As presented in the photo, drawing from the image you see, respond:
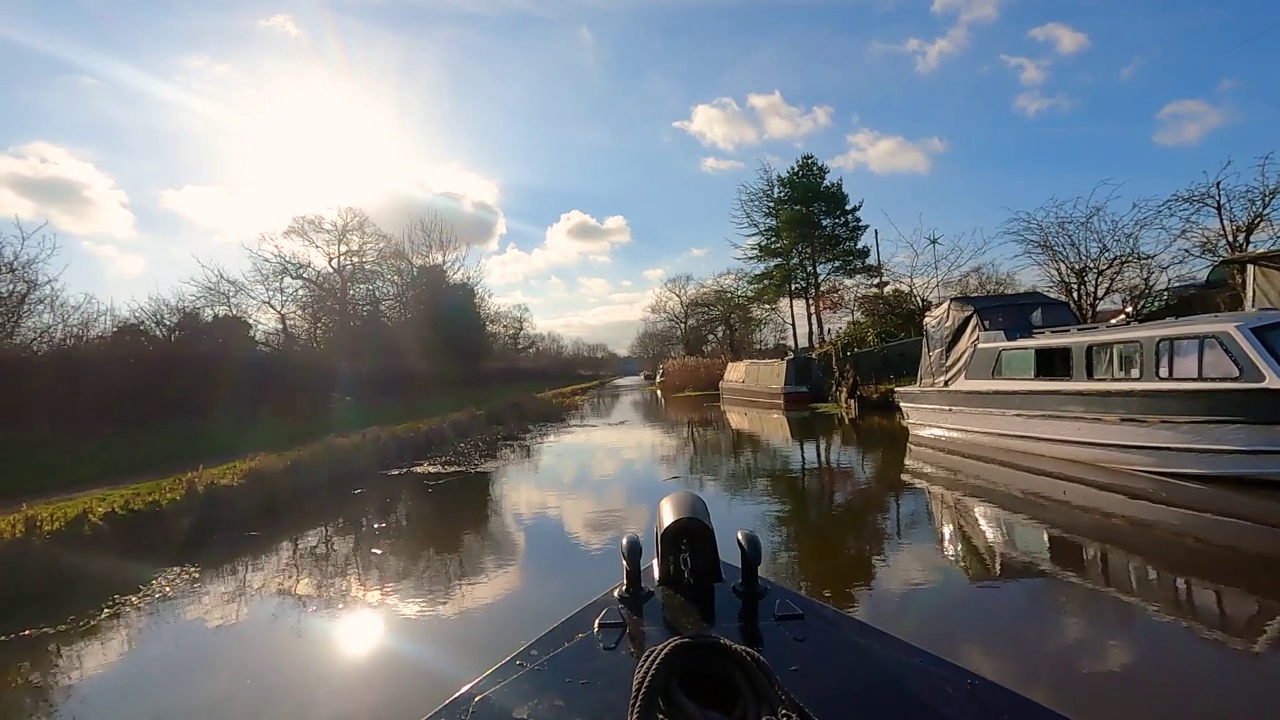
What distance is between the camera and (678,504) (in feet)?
13.2

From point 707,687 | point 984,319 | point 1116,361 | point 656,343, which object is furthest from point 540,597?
point 656,343

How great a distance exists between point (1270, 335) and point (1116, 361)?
75.1 inches

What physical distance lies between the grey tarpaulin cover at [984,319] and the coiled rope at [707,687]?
43.2 ft

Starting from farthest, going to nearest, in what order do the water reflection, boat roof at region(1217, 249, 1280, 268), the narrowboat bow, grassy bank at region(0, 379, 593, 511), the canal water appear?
1. grassy bank at region(0, 379, 593, 511)
2. boat roof at region(1217, 249, 1280, 268)
3. the water reflection
4. the canal water
5. the narrowboat bow

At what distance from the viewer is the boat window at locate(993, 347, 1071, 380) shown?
1127 centimetres

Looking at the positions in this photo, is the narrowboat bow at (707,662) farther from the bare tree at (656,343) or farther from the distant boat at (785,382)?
the bare tree at (656,343)

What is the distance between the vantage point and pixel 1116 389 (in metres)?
9.74

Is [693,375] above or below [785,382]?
above

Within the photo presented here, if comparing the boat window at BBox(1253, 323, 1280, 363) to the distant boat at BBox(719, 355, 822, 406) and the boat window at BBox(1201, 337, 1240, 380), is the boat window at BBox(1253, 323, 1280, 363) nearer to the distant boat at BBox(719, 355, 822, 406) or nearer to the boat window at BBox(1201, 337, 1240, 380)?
the boat window at BBox(1201, 337, 1240, 380)

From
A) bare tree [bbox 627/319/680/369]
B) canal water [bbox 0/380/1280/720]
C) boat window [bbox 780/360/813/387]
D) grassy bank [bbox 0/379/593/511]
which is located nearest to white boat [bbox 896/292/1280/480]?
canal water [bbox 0/380/1280/720]

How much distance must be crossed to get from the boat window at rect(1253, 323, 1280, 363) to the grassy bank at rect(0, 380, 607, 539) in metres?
13.4

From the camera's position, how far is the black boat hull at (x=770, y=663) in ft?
8.70

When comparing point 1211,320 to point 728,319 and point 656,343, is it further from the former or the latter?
point 656,343

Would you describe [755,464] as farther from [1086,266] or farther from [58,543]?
[1086,266]
